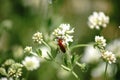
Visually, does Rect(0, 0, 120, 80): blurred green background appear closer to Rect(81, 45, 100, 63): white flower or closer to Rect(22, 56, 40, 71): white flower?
Rect(81, 45, 100, 63): white flower

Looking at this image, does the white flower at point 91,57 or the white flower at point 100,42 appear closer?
the white flower at point 100,42

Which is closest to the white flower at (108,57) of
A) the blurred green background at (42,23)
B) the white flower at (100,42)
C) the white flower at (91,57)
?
the white flower at (100,42)

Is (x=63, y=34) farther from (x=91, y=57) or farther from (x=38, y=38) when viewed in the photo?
(x=91, y=57)

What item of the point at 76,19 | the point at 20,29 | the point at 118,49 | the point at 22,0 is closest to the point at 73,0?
the point at 76,19

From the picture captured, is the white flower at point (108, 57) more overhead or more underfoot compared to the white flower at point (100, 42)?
more underfoot

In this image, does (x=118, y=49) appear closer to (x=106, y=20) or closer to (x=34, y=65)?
(x=106, y=20)

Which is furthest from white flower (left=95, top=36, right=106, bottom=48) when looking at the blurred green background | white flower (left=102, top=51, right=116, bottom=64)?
the blurred green background

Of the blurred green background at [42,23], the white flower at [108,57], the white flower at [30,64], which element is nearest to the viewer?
the white flower at [108,57]

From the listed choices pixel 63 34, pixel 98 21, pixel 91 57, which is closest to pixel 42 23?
pixel 91 57

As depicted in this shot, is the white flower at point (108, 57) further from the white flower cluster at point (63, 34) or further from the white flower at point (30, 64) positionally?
the white flower at point (30, 64)
